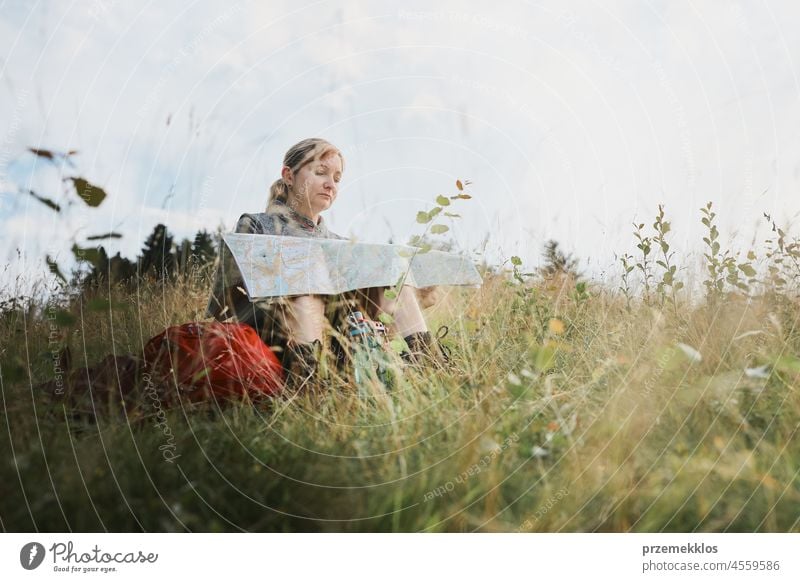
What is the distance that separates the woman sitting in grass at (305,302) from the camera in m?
2.39

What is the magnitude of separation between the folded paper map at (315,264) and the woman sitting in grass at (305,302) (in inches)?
2.3

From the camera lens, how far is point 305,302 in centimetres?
244

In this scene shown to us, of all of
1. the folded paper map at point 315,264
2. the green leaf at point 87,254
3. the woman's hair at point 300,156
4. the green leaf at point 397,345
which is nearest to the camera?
the green leaf at point 87,254

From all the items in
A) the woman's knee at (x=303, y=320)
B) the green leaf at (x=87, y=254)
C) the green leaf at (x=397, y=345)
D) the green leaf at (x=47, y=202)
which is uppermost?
the green leaf at (x=47, y=202)

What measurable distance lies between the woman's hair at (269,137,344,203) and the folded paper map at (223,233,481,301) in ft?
2.04

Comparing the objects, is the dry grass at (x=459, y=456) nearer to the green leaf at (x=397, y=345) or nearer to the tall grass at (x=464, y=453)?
the tall grass at (x=464, y=453)

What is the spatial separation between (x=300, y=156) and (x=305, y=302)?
0.89 m

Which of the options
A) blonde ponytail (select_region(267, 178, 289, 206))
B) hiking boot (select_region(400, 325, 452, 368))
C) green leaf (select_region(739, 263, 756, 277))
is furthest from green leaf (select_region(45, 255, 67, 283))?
green leaf (select_region(739, 263, 756, 277))

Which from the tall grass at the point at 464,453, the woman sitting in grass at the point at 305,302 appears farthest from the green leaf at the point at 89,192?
the woman sitting in grass at the point at 305,302

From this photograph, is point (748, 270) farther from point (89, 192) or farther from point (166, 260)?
point (166, 260)

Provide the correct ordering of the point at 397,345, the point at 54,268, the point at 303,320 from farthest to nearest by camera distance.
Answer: the point at 303,320
the point at 397,345
the point at 54,268

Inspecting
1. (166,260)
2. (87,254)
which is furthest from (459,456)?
(166,260)

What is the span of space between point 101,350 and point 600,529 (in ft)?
7.45
